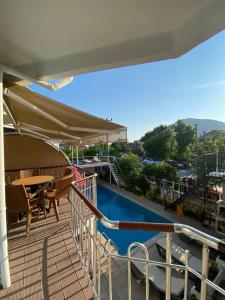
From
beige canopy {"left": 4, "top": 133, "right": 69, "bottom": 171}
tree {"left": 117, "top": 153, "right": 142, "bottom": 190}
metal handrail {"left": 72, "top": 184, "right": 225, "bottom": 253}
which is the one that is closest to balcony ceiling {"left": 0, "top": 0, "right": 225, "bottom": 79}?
metal handrail {"left": 72, "top": 184, "right": 225, "bottom": 253}

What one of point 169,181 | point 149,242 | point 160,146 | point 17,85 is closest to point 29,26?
point 17,85

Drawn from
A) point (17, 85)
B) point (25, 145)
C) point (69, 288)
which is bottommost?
point (69, 288)

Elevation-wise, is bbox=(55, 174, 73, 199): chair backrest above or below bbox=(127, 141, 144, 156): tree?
below

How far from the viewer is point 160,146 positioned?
3491cm

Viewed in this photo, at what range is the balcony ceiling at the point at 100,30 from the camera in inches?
68.9

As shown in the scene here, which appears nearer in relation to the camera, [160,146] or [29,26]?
[29,26]

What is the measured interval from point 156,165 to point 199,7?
16.0 meters

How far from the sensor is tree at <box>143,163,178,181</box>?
15.9 m

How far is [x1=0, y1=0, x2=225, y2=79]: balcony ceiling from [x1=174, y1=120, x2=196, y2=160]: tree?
37521 millimetres

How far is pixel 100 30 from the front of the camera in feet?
6.97

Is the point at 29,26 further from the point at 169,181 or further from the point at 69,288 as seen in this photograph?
the point at 169,181

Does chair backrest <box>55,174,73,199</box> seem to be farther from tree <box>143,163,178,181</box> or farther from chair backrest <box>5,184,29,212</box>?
tree <box>143,163,178,181</box>

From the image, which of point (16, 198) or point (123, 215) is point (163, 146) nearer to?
point (123, 215)

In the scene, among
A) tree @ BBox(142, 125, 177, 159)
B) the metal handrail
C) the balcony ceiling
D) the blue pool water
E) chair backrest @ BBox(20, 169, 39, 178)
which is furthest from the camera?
tree @ BBox(142, 125, 177, 159)
